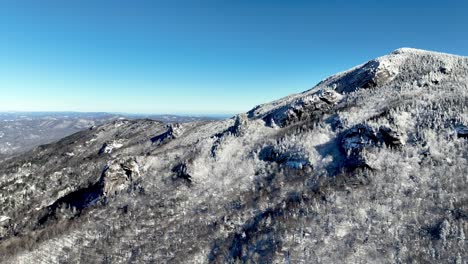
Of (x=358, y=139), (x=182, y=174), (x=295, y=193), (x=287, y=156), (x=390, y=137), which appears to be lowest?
(x=182, y=174)

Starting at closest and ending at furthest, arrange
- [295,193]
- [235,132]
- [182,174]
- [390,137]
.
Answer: [295,193], [390,137], [182,174], [235,132]

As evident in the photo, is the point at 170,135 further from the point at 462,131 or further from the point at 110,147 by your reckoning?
the point at 462,131

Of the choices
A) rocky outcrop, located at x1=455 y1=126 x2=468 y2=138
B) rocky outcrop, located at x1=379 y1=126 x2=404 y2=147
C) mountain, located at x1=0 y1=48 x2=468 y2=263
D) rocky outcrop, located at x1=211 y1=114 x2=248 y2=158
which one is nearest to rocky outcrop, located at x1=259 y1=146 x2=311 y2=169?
mountain, located at x1=0 y1=48 x2=468 y2=263

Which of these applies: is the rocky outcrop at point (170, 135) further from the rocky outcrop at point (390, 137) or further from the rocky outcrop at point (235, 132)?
the rocky outcrop at point (390, 137)

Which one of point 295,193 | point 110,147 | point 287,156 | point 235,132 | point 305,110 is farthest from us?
point 110,147

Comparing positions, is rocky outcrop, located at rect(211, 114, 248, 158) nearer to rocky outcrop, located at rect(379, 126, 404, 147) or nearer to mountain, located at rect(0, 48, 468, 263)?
mountain, located at rect(0, 48, 468, 263)

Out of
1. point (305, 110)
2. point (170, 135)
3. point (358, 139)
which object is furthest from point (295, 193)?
point (170, 135)

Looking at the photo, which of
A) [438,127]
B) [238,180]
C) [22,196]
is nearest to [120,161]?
[238,180]

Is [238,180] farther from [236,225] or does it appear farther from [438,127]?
[438,127]
